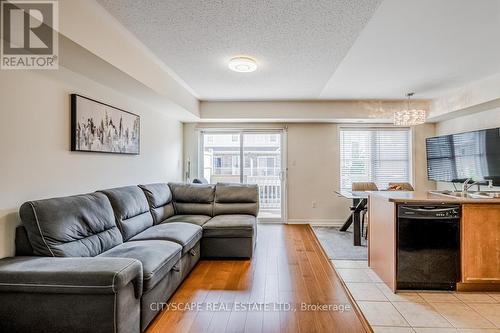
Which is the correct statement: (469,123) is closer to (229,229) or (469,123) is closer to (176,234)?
(229,229)

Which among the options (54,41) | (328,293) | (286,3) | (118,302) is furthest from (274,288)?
(54,41)

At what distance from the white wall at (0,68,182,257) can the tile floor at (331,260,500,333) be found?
9.51ft

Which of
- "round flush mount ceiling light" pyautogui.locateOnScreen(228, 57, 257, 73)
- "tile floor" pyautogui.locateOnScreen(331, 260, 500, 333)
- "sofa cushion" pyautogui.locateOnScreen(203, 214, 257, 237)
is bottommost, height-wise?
"tile floor" pyautogui.locateOnScreen(331, 260, 500, 333)

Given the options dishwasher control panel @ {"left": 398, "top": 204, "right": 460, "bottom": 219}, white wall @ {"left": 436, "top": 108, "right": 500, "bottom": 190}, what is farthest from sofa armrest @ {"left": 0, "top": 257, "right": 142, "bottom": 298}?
white wall @ {"left": 436, "top": 108, "right": 500, "bottom": 190}

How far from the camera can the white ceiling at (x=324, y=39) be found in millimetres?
2047

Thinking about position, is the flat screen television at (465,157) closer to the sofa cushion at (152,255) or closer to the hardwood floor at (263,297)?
the hardwood floor at (263,297)

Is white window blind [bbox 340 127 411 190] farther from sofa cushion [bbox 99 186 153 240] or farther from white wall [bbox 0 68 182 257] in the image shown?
white wall [bbox 0 68 182 257]

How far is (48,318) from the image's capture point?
1658 millimetres

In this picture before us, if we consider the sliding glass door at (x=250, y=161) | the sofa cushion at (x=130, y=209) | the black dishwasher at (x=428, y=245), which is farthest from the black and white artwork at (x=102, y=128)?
the black dishwasher at (x=428, y=245)

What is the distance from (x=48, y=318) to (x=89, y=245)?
0.64 metres

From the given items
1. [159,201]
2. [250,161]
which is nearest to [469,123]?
[250,161]

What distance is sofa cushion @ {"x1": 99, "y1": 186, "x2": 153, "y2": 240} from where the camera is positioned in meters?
2.75

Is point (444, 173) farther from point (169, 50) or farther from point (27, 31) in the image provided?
point (27, 31)

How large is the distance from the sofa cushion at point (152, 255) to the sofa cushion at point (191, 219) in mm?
971
